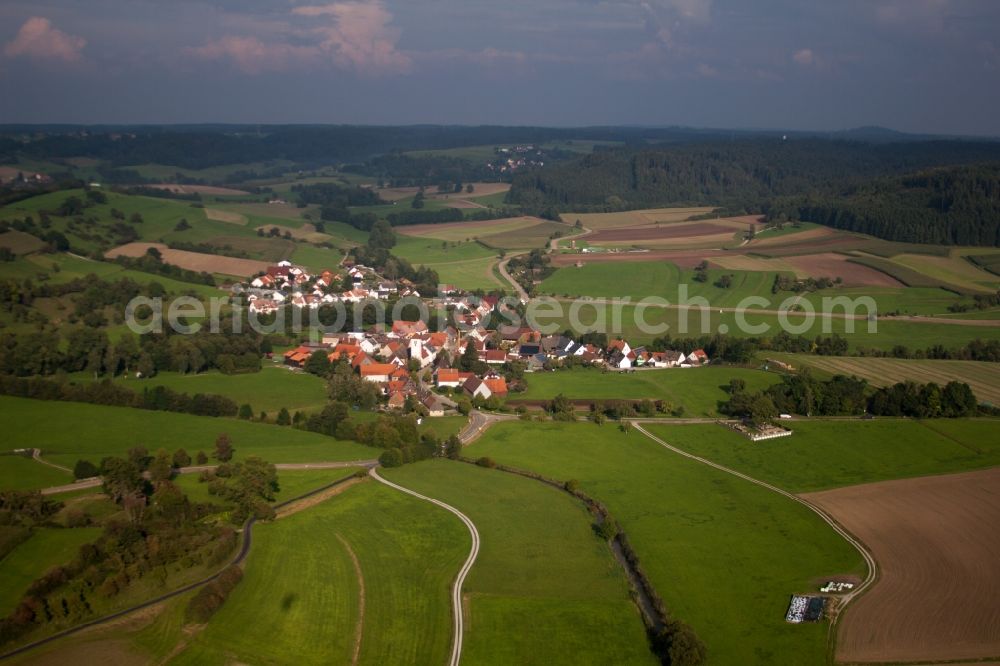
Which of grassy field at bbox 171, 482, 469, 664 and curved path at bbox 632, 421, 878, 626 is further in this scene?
curved path at bbox 632, 421, 878, 626

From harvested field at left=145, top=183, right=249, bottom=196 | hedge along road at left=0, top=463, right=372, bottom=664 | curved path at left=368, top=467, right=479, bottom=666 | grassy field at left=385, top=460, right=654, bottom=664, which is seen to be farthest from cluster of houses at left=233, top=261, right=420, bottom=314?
harvested field at left=145, top=183, right=249, bottom=196

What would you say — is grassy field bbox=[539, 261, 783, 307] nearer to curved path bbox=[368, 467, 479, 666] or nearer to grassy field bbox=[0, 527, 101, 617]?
curved path bbox=[368, 467, 479, 666]

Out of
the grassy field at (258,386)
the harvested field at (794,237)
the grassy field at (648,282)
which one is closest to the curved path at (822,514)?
the grassy field at (258,386)

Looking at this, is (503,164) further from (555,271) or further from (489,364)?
(489,364)

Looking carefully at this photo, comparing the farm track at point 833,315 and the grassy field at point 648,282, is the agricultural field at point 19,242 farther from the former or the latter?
the farm track at point 833,315

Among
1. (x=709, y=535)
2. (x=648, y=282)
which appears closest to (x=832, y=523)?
(x=709, y=535)

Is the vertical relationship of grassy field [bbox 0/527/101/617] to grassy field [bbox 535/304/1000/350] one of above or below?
below
